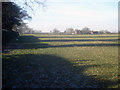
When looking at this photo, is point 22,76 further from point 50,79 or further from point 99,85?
point 99,85

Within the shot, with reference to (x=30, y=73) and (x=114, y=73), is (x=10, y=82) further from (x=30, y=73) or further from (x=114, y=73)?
(x=114, y=73)

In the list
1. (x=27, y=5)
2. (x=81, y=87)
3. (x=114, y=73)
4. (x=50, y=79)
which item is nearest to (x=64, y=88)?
(x=81, y=87)

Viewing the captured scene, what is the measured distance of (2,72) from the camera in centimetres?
546

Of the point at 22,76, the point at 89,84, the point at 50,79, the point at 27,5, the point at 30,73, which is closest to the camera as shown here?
the point at 89,84

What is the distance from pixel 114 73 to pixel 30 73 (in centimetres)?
365

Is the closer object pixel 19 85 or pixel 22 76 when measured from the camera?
pixel 19 85

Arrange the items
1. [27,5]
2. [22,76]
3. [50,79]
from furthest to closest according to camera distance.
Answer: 1. [27,5]
2. [22,76]
3. [50,79]

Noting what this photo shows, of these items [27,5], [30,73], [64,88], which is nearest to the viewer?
[64,88]

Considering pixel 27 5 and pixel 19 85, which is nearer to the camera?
pixel 19 85

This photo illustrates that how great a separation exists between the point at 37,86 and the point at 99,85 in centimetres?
208

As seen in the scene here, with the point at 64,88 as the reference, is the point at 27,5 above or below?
above

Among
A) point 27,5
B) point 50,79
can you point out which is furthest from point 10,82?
point 27,5

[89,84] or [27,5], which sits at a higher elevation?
[27,5]

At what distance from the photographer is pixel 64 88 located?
4012 mm
